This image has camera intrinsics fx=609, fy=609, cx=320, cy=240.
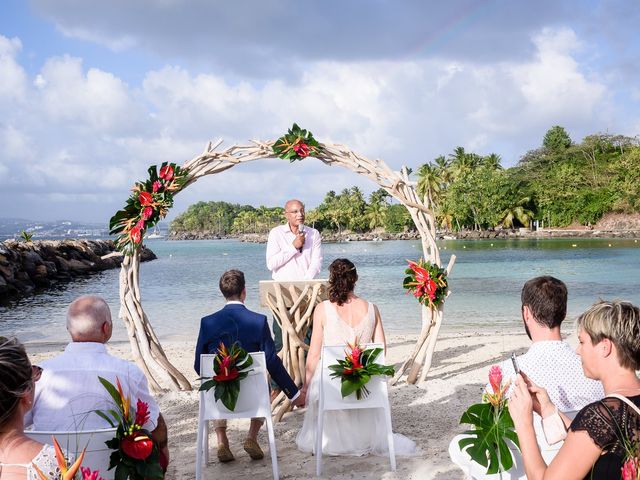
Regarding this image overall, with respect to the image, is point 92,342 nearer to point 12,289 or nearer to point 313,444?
point 313,444

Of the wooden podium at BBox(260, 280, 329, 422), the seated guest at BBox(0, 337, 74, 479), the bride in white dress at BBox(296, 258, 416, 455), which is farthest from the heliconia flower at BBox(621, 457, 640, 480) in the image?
the wooden podium at BBox(260, 280, 329, 422)

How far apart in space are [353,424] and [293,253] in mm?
2173

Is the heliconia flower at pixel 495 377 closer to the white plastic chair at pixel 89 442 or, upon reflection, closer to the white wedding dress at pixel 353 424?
the white plastic chair at pixel 89 442

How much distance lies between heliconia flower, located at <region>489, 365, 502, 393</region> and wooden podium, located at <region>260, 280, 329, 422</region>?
11.6 feet

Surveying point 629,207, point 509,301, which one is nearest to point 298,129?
point 509,301

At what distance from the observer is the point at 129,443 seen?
8.66 ft

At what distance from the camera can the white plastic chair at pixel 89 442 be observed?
2.60 m

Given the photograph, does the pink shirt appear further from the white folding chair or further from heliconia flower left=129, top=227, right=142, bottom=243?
the white folding chair

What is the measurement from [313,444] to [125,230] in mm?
3391

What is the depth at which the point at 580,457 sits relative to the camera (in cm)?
205

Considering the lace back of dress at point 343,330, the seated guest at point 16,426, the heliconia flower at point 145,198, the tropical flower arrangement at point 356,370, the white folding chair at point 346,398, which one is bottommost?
the white folding chair at point 346,398

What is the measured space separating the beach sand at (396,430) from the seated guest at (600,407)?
2263 mm

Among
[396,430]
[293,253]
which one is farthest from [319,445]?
[293,253]

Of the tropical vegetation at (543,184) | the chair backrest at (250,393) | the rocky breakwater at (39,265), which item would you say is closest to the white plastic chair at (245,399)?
the chair backrest at (250,393)
